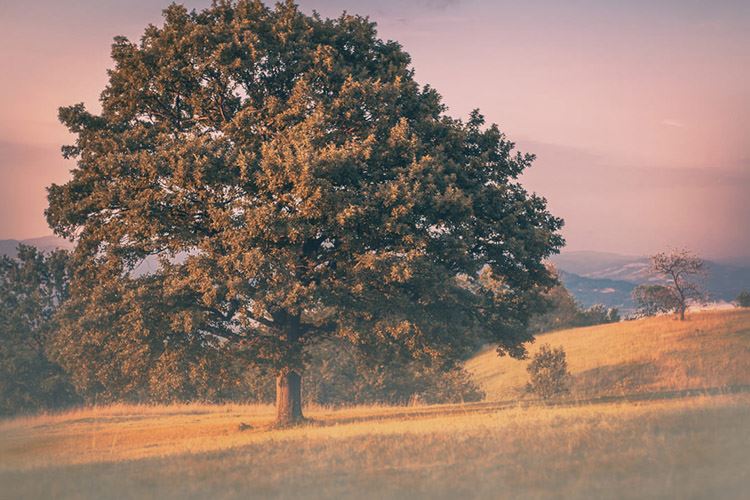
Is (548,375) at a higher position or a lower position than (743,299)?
lower

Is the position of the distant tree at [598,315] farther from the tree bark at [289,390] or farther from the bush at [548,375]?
the tree bark at [289,390]

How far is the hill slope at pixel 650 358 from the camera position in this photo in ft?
194

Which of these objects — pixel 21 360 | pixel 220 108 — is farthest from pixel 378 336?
pixel 21 360

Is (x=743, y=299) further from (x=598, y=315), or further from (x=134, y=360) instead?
(x=134, y=360)

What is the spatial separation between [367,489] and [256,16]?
2196 centimetres

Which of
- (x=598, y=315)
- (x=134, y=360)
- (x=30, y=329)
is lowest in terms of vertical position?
(x=134, y=360)

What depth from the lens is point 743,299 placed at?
104 meters

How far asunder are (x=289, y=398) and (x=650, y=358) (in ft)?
141

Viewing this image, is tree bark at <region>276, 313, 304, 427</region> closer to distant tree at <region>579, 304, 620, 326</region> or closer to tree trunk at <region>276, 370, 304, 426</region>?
tree trunk at <region>276, 370, 304, 426</region>

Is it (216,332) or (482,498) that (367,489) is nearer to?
(482,498)

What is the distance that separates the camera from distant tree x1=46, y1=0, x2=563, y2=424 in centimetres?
2752

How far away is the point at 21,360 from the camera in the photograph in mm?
54562

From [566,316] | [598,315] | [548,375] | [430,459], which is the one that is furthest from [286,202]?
[598,315]

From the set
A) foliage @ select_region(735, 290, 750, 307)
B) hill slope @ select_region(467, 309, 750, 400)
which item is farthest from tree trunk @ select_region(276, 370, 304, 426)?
foliage @ select_region(735, 290, 750, 307)
